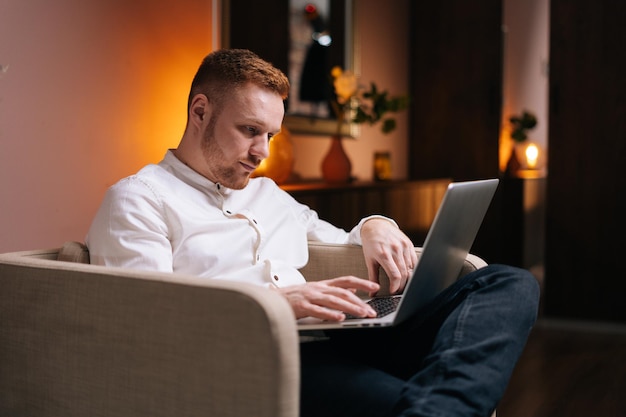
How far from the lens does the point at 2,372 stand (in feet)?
4.52

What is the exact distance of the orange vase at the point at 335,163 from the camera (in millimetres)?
3480

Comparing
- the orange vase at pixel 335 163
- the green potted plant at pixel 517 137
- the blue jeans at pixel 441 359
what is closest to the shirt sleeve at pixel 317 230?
the blue jeans at pixel 441 359

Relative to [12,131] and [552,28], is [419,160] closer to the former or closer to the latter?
[552,28]

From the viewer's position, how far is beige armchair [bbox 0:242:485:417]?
109 centimetres

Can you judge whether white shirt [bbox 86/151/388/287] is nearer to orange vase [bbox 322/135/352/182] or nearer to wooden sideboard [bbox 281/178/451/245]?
wooden sideboard [bbox 281/178/451/245]

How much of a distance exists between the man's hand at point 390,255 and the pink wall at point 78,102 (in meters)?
0.82

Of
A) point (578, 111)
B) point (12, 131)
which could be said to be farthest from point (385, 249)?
point (578, 111)

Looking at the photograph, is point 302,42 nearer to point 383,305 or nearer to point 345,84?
point 345,84

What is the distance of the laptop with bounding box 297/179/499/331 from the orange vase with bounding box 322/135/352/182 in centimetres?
184

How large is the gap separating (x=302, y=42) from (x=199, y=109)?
1.88 metres

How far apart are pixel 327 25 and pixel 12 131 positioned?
2262 mm

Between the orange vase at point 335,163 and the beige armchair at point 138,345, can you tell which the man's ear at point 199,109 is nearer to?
the beige armchair at point 138,345

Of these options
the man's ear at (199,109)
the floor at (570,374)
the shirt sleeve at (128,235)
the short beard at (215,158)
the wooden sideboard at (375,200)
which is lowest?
the floor at (570,374)

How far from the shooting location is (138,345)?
1.21 metres
